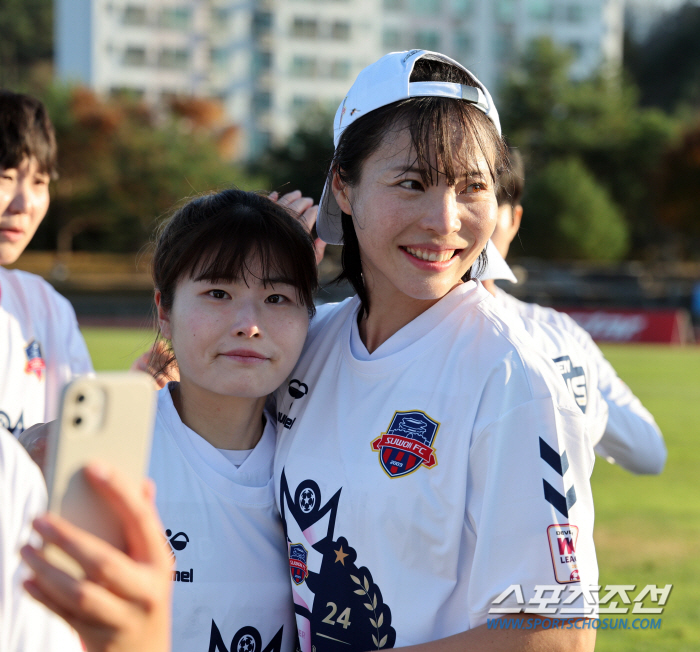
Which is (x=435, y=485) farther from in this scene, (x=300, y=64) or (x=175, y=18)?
(x=300, y=64)

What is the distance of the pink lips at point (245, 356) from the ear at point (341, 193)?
0.46 metres

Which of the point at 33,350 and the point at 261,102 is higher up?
the point at 261,102

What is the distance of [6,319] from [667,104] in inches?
2628

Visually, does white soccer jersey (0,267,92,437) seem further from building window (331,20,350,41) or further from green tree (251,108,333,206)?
building window (331,20,350,41)

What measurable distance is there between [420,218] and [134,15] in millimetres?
61282

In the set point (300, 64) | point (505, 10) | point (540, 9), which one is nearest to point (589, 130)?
point (505, 10)

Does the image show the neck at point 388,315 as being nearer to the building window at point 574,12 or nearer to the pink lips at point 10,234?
the pink lips at point 10,234

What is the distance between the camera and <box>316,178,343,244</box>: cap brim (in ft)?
7.88

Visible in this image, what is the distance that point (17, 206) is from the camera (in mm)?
2992

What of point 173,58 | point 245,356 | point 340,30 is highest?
point 340,30

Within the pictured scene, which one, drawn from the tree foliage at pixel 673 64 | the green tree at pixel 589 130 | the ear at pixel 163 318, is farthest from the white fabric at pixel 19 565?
the tree foliage at pixel 673 64

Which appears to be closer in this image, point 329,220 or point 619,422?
point 329,220

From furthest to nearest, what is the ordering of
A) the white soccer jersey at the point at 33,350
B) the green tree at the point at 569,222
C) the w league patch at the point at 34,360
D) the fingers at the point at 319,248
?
the green tree at the point at 569,222 < the w league patch at the point at 34,360 < the white soccer jersey at the point at 33,350 < the fingers at the point at 319,248

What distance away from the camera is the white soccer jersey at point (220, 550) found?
1987mm
